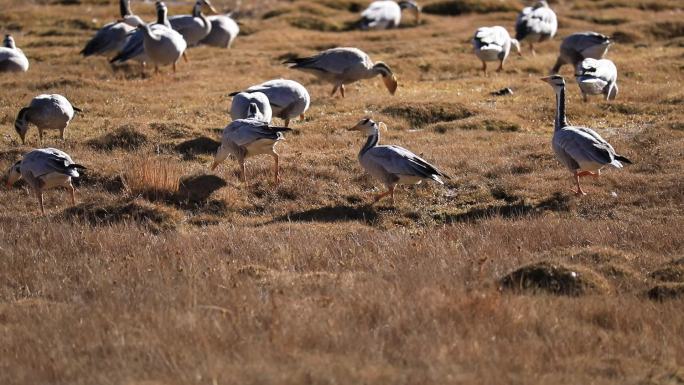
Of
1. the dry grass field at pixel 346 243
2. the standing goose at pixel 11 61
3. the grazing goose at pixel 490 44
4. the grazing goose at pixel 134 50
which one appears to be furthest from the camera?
the grazing goose at pixel 134 50

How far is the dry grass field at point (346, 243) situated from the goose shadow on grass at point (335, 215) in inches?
1.7

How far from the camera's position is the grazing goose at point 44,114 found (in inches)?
595

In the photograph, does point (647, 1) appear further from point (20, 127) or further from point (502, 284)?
point (502, 284)

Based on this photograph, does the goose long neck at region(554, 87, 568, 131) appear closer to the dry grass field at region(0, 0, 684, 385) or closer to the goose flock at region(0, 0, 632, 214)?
the goose flock at region(0, 0, 632, 214)

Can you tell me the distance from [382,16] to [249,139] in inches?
719

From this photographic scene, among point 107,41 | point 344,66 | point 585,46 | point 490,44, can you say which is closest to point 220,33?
point 107,41

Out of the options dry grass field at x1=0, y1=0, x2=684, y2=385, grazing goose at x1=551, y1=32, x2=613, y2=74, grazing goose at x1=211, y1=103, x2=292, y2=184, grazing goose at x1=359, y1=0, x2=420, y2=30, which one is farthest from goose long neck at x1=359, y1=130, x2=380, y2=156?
grazing goose at x1=359, y1=0, x2=420, y2=30

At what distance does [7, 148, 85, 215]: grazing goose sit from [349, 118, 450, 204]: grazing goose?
339 centimetres

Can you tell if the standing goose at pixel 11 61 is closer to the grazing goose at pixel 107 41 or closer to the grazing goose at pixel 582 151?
the grazing goose at pixel 107 41

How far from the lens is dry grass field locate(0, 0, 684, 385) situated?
734 cm

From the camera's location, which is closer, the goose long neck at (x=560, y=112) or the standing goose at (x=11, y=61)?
the goose long neck at (x=560, y=112)

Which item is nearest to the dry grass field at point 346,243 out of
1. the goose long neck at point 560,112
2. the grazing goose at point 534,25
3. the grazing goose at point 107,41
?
the goose long neck at point 560,112

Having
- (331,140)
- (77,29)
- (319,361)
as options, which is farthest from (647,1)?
(319,361)

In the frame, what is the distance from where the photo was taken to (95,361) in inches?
290
